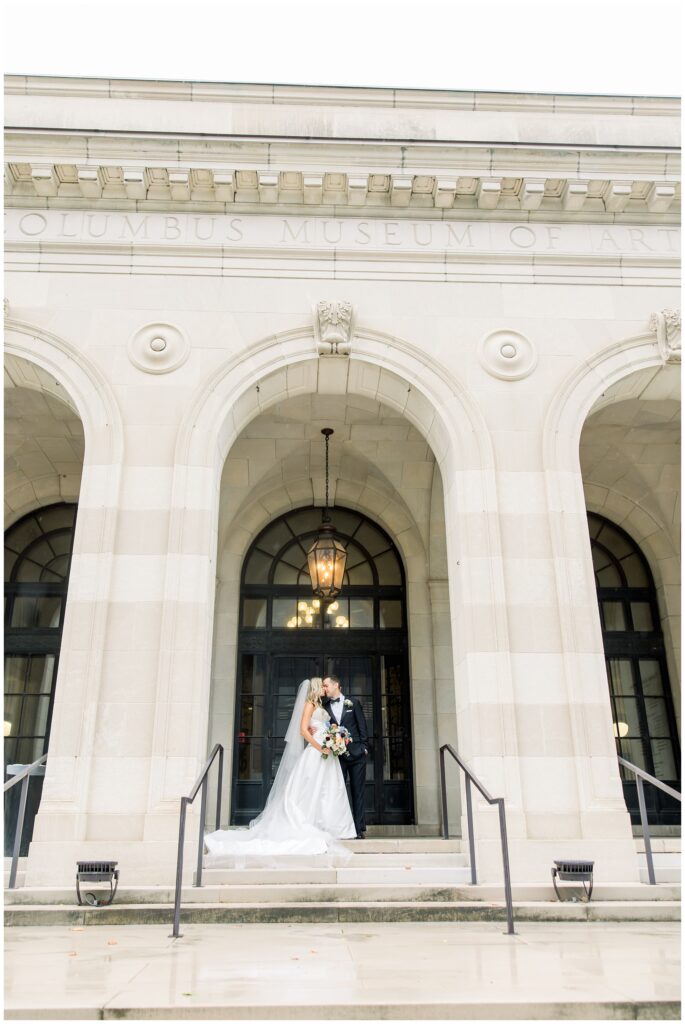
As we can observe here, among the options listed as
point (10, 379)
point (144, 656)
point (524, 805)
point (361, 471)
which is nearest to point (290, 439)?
point (361, 471)

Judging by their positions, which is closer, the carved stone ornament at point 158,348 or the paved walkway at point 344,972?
the paved walkway at point 344,972

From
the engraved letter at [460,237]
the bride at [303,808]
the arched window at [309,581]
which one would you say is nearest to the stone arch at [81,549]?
the bride at [303,808]

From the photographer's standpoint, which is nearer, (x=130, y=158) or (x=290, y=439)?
(x=130, y=158)

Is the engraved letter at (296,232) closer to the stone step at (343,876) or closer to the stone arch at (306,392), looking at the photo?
the stone arch at (306,392)

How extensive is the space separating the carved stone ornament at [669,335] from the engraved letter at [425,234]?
328 cm

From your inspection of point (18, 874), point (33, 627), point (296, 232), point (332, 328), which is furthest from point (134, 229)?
point (18, 874)

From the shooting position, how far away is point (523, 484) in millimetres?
9453

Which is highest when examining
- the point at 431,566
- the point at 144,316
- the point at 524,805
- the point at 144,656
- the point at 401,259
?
the point at 401,259

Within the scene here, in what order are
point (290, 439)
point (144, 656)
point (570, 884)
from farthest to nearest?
point (290, 439), point (144, 656), point (570, 884)

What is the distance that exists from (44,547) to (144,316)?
5.95m

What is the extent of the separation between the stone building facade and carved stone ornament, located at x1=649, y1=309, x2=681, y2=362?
0.13 ft

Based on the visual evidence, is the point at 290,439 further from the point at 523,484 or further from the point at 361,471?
the point at 523,484

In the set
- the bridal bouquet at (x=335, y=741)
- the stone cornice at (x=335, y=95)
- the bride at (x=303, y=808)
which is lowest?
the bride at (x=303, y=808)

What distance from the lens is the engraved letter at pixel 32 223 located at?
33.5 ft
